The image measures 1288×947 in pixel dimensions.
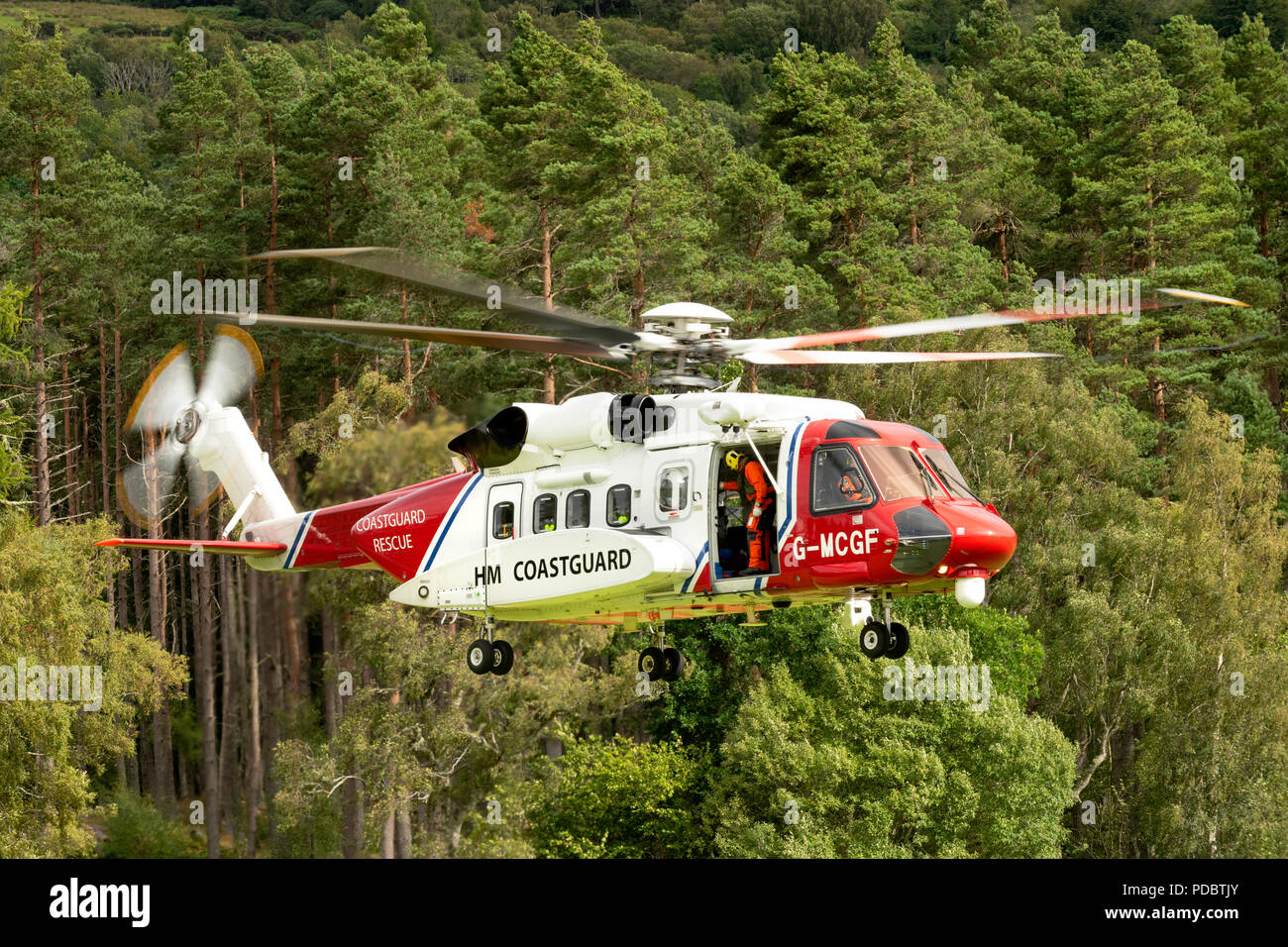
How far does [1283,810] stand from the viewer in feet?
159

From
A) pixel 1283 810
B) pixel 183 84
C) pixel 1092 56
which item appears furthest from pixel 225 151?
pixel 1092 56

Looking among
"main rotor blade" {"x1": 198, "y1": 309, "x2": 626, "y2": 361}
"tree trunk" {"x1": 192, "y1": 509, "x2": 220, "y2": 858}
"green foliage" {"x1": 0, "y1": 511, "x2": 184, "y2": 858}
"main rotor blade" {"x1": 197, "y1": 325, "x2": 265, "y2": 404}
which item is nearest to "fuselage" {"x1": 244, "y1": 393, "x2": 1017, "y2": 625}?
"main rotor blade" {"x1": 198, "y1": 309, "x2": 626, "y2": 361}

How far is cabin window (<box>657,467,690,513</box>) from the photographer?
20047 mm

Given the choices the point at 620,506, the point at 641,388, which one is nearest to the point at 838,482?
the point at 620,506

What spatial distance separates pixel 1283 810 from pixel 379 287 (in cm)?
3055

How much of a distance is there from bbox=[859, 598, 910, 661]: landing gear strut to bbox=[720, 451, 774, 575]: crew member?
4.58 feet

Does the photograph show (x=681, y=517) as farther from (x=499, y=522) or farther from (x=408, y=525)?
(x=408, y=525)

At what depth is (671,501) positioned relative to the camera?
65.9 ft

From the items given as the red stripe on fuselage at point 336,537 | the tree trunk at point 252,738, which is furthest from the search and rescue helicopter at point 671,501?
the tree trunk at point 252,738

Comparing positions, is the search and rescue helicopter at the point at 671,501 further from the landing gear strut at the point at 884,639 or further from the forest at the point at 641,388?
the forest at the point at 641,388

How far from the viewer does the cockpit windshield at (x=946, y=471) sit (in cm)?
1939

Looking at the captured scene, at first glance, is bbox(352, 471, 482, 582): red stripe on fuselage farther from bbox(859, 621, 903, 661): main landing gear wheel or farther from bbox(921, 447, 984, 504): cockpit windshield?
bbox(921, 447, 984, 504): cockpit windshield

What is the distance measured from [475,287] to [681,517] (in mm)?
4211
